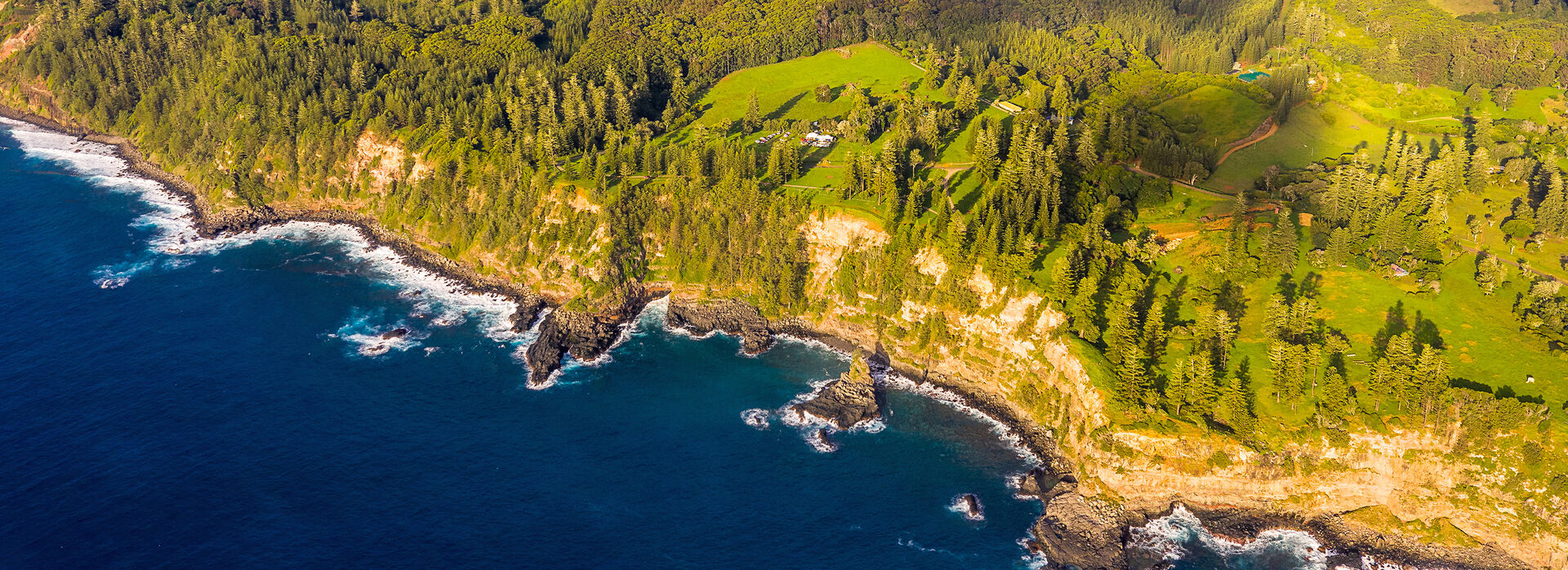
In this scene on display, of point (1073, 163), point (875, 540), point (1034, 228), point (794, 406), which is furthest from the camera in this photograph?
point (1073, 163)

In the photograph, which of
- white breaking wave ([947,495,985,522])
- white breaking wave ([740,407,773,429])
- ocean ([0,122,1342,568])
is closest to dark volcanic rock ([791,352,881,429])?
ocean ([0,122,1342,568])

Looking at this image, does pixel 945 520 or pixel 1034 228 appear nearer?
pixel 945 520

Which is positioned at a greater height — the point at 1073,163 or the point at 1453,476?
the point at 1073,163

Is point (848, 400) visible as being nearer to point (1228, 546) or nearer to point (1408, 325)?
point (1228, 546)

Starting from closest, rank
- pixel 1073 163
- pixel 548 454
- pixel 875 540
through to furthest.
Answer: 1. pixel 875 540
2. pixel 548 454
3. pixel 1073 163

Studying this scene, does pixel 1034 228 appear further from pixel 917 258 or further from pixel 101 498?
pixel 101 498

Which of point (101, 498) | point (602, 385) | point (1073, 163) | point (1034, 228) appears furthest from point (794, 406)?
point (101, 498)

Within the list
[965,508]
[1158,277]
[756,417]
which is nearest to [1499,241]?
[1158,277]
